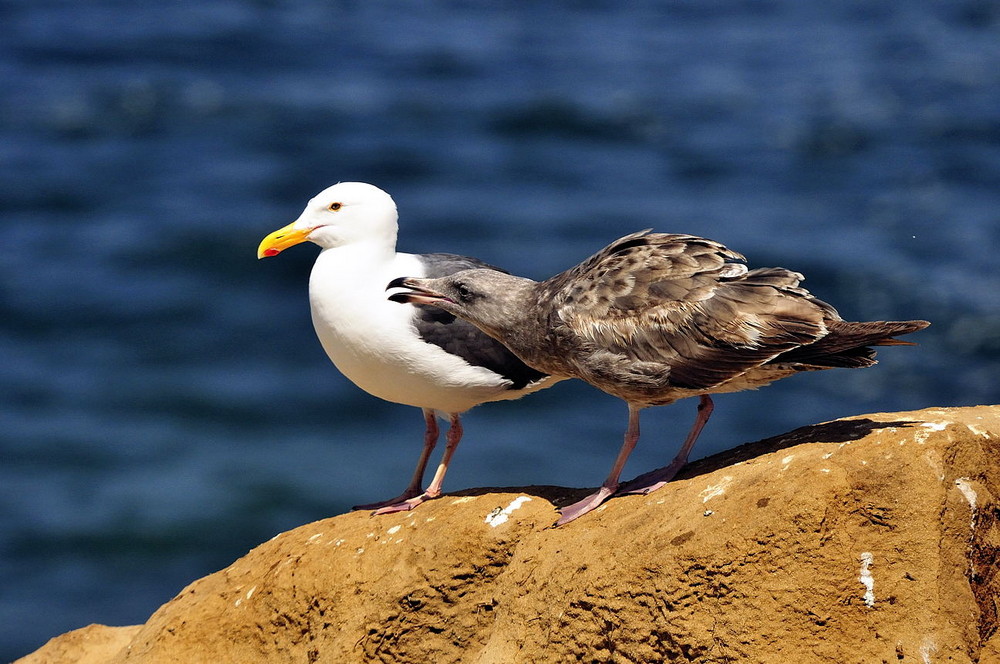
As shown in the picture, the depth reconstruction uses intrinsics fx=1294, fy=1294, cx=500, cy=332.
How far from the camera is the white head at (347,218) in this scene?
984 cm

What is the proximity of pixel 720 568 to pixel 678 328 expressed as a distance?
5.33 feet

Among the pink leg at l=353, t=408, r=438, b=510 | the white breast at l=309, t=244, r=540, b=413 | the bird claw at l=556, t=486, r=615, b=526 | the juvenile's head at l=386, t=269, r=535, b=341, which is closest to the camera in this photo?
the bird claw at l=556, t=486, r=615, b=526

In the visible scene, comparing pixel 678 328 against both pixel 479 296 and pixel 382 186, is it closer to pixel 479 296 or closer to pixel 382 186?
pixel 479 296

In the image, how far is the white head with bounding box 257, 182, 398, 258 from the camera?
9.84 metres

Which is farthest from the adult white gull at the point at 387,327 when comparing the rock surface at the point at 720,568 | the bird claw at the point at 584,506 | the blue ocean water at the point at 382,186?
the blue ocean water at the point at 382,186

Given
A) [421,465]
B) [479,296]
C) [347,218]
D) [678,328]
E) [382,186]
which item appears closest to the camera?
[678,328]

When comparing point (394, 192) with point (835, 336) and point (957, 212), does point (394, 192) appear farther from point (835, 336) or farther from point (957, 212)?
point (835, 336)

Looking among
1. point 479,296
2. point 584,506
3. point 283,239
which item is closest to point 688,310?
point 584,506

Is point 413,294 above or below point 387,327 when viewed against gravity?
above

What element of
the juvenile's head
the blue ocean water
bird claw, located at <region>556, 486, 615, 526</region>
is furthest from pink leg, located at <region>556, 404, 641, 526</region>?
the blue ocean water

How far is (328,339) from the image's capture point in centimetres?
961

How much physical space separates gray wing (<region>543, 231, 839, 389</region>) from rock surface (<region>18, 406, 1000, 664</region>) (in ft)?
2.00

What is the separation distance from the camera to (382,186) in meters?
27.7

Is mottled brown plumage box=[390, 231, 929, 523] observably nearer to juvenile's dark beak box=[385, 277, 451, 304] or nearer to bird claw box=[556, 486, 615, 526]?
bird claw box=[556, 486, 615, 526]
